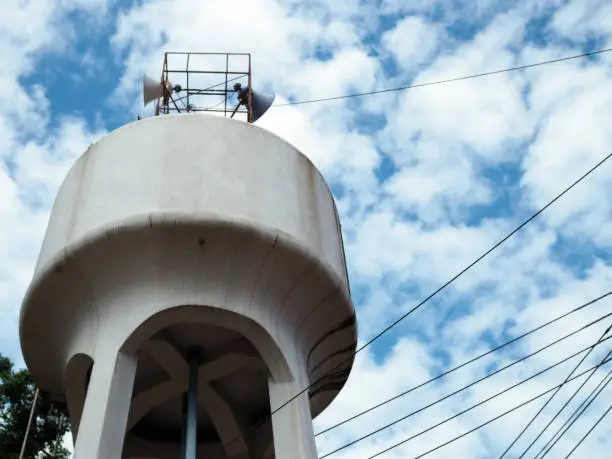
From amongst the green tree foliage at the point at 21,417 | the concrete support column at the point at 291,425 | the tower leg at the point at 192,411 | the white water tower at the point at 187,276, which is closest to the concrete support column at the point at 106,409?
the white water tower at the point at 187,276

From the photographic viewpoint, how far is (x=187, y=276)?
9.87 metres

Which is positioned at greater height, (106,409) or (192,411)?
(192,411)

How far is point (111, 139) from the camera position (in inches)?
434

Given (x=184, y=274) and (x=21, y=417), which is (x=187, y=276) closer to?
(x=184, y=274)

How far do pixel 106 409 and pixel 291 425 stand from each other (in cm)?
232

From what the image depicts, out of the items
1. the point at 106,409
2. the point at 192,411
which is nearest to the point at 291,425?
the point at 192,411

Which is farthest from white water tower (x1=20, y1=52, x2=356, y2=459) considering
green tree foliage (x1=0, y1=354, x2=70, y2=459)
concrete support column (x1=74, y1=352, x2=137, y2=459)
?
green tree foliage (x1=0, y1=354, x2=70, y2=459)

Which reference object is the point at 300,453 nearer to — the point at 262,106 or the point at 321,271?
the point at 321,271

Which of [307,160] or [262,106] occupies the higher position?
[262,106]

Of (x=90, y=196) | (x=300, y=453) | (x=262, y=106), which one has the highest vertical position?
(x=262, y=106)

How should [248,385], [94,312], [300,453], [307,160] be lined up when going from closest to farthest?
[300,453] → [94,312] → [307,160] → [248,385]

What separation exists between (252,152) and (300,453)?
164 inches

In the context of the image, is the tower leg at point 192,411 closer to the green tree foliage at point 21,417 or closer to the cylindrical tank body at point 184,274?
the cylindrical tank body at point 184,274

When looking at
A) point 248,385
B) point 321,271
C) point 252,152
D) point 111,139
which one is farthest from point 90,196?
point 248,385
